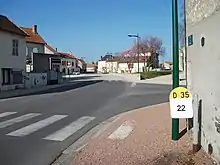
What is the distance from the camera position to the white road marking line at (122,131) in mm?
8680

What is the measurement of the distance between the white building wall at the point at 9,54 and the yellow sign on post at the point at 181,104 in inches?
928

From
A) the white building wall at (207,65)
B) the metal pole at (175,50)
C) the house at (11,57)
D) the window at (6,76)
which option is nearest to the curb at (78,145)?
the metal pole at (175,50)

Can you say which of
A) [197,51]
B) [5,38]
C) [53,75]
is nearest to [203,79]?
[197,51]

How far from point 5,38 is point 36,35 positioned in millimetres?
44526

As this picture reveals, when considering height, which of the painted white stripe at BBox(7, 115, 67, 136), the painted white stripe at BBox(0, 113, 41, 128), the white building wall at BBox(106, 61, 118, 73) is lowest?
the painted white stripe at BBox(7, 115, 67, 136)

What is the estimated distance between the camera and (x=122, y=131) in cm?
938

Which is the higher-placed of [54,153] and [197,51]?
[197,51]

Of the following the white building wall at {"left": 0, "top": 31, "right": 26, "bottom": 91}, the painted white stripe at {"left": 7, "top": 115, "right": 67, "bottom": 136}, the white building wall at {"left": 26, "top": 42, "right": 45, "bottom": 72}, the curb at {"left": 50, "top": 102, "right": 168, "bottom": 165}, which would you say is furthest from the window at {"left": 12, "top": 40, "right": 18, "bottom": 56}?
the white building wall at {"left": 26, "top": 42, "right": 45, "bottom": 72}

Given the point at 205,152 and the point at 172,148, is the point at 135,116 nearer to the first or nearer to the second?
the point at 172,148

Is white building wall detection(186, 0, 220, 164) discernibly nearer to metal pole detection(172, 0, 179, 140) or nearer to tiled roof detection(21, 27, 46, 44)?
metal pole detection(172, 0, 179, 140)

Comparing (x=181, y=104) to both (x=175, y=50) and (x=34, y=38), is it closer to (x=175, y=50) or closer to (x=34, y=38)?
(x=175, y=50)

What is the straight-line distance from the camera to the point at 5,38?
98.2ft

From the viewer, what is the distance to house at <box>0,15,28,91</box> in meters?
29.4

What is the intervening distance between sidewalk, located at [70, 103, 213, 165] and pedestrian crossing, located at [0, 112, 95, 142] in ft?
3.01
